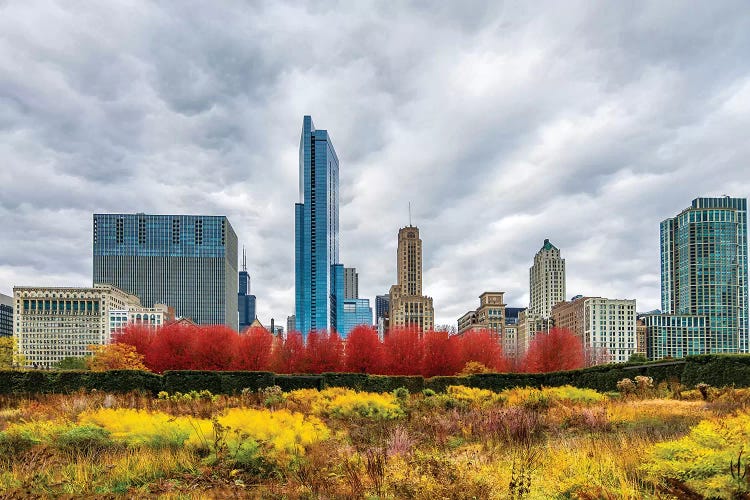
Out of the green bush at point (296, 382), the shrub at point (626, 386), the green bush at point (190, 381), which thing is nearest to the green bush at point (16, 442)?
the shrub at point (626, 386)

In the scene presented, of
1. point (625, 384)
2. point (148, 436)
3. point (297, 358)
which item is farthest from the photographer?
point (297, 358)

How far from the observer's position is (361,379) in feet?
81.7

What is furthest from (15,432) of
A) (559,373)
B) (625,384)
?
(559,373)

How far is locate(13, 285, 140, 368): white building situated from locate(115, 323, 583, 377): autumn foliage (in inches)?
5018

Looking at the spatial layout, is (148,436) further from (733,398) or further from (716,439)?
(733,398)

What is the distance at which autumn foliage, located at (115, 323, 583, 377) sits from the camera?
4497cm

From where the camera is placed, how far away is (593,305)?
561 feet

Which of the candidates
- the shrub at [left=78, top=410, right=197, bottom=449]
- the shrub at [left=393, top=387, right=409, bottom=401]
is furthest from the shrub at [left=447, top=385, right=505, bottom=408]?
the shrub at [left=78, top=410, right=197, bottom=449]

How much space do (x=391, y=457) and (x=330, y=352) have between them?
41820mm

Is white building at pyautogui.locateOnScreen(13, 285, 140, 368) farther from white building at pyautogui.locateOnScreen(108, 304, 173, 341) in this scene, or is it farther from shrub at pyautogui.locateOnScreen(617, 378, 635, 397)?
shrub at pyautogui.locateOnScreen(617, 378, 635, 397)

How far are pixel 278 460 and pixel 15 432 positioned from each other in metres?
4.41

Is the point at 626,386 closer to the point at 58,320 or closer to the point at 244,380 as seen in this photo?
the point at 244,380

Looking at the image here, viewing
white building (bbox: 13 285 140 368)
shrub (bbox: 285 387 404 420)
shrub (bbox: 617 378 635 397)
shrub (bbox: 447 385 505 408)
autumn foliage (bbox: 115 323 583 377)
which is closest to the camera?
shrub (bbox: 285 387 404 420)

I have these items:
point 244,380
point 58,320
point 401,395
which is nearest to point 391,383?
point 244,380
